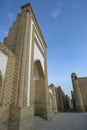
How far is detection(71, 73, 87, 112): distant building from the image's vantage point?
19547 mm

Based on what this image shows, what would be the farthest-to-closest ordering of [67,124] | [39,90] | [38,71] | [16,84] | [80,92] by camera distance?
[80,92] → [38,71] → [39,90] → [67,124] → [16,84]

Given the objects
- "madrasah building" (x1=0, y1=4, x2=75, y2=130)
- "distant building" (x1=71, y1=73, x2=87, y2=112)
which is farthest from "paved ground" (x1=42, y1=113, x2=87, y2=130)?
"distant building" (x1=71, y1=73, x2=87, y2=112)

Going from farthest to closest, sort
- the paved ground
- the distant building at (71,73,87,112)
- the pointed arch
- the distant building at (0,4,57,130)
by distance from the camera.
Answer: the distant building at (71,73,87,112) < the pointed arch < the paved ground < the distant building at (0,4,57,130)

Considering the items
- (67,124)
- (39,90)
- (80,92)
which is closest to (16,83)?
(39,90)

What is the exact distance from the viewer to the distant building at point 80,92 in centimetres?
1955

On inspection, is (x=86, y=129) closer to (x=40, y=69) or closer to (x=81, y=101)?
(x=40, y=69)

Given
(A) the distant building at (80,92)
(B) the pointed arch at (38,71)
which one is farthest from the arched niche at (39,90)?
(A) the distant building at (80,92)

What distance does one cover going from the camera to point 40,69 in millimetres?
9625

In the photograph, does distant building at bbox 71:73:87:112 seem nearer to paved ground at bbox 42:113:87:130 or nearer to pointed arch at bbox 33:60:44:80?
paved ground at bbox 42:113:87:130

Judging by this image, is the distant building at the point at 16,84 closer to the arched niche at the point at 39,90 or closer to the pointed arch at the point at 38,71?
the arched niche at the point at 39,90

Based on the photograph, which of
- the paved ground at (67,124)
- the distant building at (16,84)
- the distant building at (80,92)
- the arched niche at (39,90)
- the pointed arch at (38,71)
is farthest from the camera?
the distant building at (80,92)

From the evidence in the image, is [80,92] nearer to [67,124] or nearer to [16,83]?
[67,124]

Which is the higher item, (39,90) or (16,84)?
(16,84)

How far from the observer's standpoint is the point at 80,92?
70.1 ft
